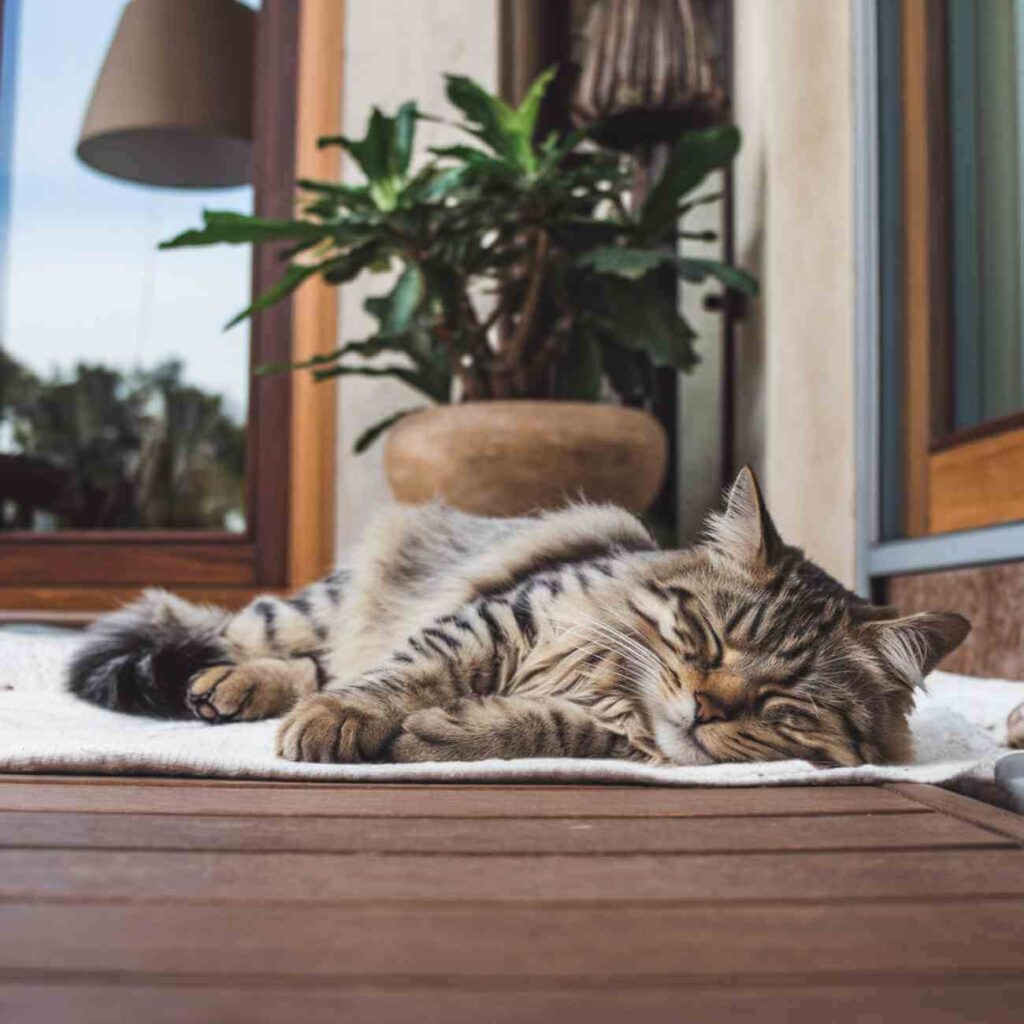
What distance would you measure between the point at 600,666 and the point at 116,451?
299cm

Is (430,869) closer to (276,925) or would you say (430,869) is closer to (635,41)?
(276,925)

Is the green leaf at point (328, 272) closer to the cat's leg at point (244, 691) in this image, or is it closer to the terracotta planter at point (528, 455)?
the terracotta planter at point (528, 455)

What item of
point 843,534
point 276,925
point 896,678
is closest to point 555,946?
point 276,925

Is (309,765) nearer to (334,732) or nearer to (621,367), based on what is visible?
(334,732)

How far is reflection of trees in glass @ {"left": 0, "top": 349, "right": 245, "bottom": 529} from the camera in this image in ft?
13.3

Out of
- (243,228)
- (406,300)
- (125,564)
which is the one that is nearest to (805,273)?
(406,300)

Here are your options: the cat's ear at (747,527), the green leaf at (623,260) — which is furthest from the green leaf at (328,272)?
the cat's ear at (747,527)

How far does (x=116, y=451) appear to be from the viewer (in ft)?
13.5

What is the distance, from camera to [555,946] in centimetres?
66

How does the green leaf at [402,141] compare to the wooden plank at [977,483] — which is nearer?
the wooden plank at [977,483]

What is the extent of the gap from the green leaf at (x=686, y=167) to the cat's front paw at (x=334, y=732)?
2101mm

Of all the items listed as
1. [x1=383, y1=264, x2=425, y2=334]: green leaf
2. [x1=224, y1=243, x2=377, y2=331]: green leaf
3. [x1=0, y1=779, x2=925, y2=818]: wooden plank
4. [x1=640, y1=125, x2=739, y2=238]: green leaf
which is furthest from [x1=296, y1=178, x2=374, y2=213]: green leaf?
[x1=0, y1=779, x2=925, y2=818]: wooden plank

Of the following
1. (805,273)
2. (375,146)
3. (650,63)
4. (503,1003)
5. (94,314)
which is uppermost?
(650,63)

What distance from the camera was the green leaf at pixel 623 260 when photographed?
9.51ft
